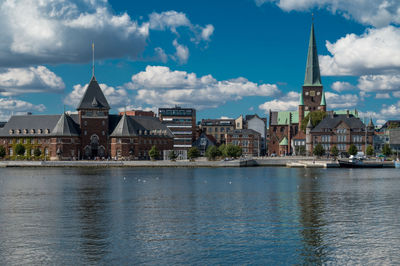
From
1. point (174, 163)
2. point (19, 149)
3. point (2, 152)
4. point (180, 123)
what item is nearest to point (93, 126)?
point (19, 149)

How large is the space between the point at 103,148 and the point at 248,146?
57668mm

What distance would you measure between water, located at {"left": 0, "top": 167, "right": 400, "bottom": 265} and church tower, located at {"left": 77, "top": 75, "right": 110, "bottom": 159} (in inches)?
3874

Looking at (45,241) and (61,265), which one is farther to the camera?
(45,241)

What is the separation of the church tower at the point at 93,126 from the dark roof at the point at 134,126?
369 cm

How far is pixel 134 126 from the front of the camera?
168m

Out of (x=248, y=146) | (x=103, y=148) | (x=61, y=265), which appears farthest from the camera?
(x=248, y=146)

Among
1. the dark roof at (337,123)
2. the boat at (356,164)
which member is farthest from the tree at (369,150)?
the boat at (356,164)

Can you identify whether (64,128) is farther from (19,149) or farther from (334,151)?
(334,151)

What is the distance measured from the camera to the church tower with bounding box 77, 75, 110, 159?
164 metres

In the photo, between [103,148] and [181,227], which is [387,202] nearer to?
[181,227]

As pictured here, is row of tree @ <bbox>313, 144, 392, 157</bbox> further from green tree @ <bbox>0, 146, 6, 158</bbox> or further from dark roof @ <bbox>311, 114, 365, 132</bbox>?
green tree @ <bbox>0, 146, 6, 158</bbox>

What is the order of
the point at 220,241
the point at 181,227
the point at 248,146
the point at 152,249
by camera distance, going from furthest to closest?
the point at 248,146, the point at 181,227, the point at 220,241, the point at 152,249

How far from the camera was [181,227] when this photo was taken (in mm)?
40812

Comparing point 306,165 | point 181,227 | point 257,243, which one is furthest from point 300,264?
point 306,165
